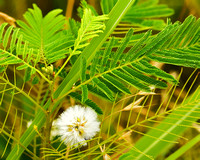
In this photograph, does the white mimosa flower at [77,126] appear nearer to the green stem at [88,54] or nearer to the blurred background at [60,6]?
the green stem at [88,54]

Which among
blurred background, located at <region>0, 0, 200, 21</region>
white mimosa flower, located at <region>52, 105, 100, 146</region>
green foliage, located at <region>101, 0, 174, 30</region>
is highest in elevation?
blurred background, located at <region>0, 0, 200, 21</region>

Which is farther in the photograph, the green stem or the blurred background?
the blurred background

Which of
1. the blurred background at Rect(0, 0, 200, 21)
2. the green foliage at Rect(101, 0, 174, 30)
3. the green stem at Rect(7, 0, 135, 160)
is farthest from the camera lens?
the blurred background at Rect(0, 0, 200, 21)

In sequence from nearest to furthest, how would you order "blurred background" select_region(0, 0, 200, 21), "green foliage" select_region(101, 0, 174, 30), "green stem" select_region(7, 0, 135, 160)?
"green stem" select_region(7, 0, 135, 160)
"green foliage" select_region(101, 0, 174, 30)
"blurred background" select_region(0, 0, 200, 21)

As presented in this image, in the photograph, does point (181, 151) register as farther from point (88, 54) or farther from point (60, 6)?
point (60, 6)

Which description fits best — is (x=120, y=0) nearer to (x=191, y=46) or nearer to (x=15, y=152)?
(x=191, y=46)

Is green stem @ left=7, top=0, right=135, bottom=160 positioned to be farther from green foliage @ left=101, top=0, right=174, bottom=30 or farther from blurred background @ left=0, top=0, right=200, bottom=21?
blurred background @ left=0, top=0, right=200, bottom=21

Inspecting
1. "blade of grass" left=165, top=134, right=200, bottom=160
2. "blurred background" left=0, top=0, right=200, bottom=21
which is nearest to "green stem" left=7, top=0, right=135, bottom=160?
"blade of grass" left=165, top=134, right=200, bottom=160

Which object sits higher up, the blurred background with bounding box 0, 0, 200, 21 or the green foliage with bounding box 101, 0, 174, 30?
the blurred background with bounding box 0, 0, 200, 21

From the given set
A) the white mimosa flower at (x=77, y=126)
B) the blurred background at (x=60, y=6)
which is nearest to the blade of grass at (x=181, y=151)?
the white mimosa flower at (x=77, y=126)

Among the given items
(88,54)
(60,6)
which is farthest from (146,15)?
(60,6)
